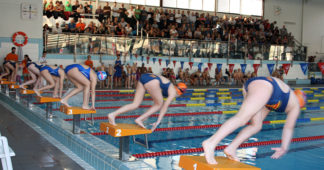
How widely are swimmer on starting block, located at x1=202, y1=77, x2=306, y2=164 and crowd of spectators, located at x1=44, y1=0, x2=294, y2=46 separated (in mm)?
13366

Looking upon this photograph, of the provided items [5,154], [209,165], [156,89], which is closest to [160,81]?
[156,89]

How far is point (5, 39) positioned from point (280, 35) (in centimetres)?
1579

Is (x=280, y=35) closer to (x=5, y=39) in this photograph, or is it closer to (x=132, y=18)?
(x=132, y=18)

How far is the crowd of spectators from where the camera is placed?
15.8m

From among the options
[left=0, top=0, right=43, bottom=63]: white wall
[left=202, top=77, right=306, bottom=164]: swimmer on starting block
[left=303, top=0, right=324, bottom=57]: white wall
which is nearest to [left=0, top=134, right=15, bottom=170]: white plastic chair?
[left=202, top=77, right=306, bottom=164]: swimmer on starting block

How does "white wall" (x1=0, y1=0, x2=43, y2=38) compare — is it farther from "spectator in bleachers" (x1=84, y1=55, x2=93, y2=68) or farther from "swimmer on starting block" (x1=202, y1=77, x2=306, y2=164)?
"swimmer on starting block" (x1=202, y1=77, x2=306, y2=164)

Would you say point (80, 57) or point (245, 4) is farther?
point (245, 4)

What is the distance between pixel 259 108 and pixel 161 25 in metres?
16.0

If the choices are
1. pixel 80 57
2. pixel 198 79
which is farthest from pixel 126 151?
pixel 198 79

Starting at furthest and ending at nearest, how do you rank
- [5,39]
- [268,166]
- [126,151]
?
[5,39] → [268,166] → [126,151]

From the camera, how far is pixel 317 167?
15.4ft

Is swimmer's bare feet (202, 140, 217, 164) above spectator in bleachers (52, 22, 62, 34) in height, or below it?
below

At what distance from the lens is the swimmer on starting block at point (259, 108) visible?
262cm

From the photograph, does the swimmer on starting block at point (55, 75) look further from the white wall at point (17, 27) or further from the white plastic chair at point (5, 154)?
the white wall at point (17, 27)
